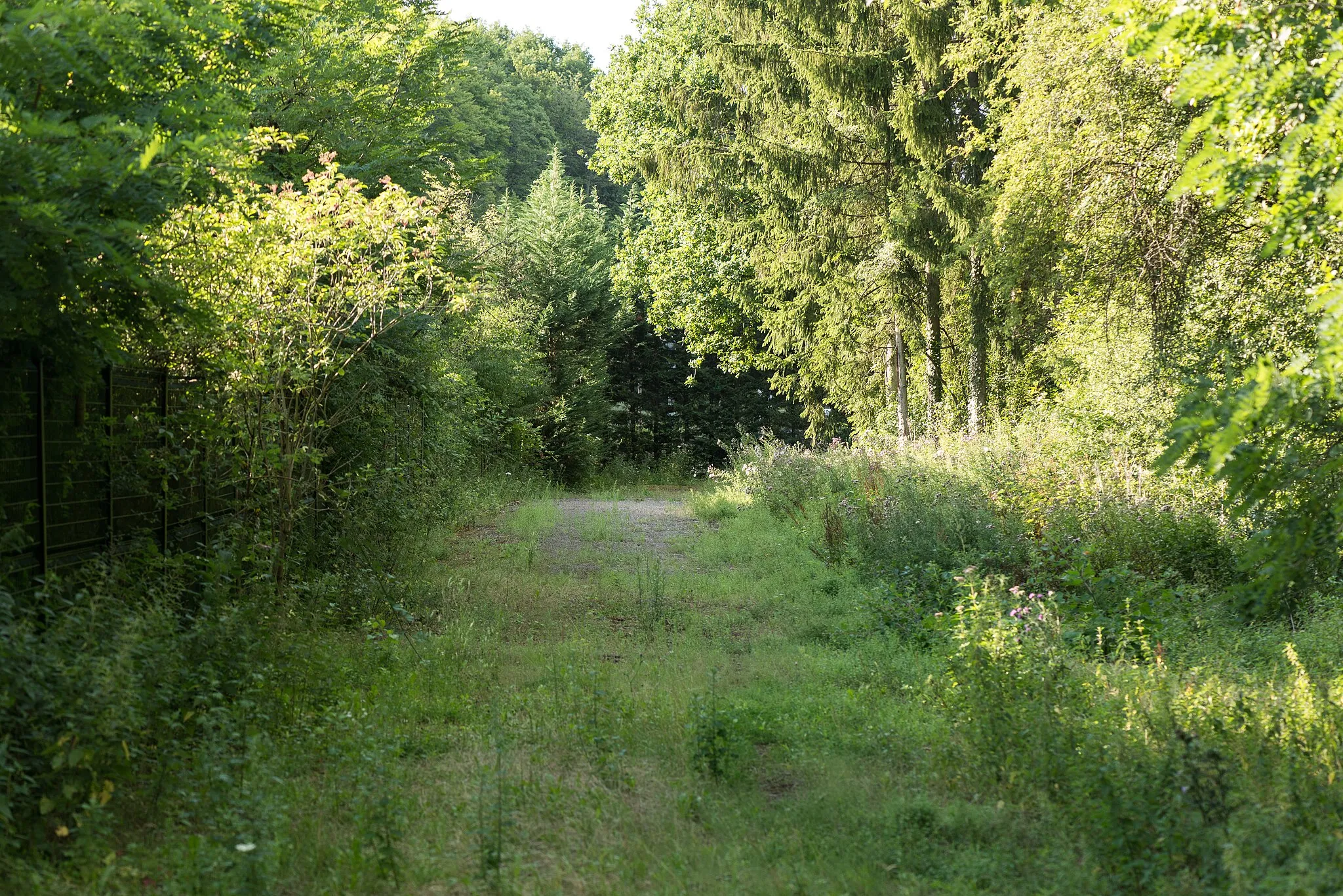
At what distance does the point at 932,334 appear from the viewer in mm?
19266

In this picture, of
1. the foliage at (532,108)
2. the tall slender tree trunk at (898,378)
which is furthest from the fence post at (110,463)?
the foliage at (532,108)

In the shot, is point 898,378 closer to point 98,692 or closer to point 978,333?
point 978,333

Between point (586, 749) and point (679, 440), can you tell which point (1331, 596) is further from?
point (679, 440)

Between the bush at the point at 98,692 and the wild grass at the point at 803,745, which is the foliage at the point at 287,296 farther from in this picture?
the bush at the point at 98,692

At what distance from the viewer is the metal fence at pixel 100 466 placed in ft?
16.2

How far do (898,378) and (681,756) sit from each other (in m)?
16.4

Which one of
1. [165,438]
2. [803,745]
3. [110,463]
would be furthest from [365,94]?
[803,745]

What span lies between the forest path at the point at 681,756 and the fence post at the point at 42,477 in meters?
2.19

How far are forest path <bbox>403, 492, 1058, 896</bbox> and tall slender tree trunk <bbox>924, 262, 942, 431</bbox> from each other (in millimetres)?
10558

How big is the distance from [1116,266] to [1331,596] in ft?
22.7

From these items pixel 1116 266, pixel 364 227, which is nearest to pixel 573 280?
pixel 1116 266

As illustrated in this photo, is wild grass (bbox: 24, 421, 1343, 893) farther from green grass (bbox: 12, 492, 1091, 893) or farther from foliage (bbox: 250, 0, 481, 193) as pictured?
foliage (bbox: 250, 0, 481, 193)

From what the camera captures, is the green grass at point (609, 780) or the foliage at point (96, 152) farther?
the green grass at point (609, 780)

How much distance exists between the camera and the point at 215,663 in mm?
5355
